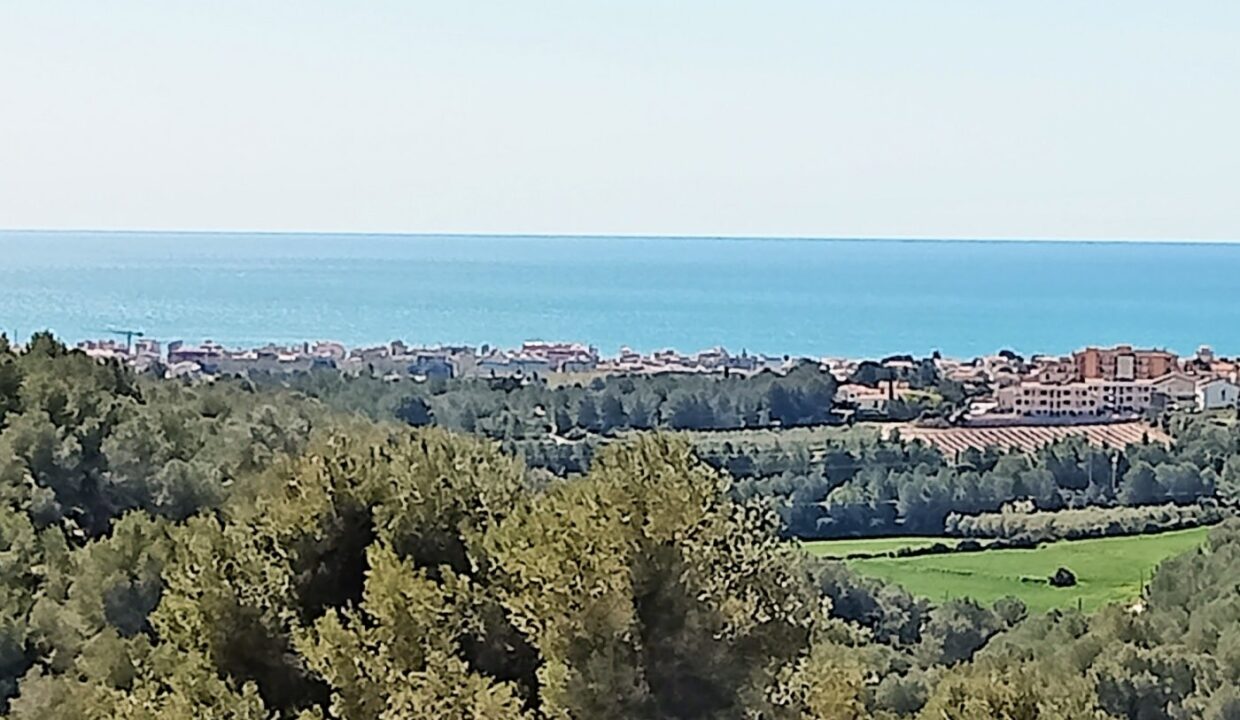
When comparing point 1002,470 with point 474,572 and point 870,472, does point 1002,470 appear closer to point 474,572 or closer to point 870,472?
point 870,472

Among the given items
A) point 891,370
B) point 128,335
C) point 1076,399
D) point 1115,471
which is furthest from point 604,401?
point 128,335

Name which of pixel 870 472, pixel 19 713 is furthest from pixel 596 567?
pixel 870 472

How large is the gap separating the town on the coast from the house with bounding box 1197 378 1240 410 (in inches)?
1.2

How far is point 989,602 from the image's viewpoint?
64.0 ft

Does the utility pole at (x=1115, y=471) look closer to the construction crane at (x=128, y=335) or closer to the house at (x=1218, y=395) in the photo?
the house at (x=1218, y=395)

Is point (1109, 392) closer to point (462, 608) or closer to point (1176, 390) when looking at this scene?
point (1176, 390)

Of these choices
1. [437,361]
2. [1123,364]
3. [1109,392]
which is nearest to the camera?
[1109,392]

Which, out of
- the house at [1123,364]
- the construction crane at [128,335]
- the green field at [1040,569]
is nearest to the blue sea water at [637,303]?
the construction crane at [128,335]

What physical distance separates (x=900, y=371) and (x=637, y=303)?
55523mm

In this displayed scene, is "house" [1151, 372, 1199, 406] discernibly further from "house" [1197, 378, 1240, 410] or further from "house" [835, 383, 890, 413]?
"house" [835, 383, 890, 413]

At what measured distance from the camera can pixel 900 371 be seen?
43.0 meters

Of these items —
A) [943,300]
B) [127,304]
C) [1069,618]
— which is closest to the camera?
[1069,618]

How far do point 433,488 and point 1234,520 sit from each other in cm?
1634

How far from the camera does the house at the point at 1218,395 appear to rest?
37812mm
